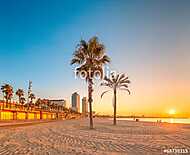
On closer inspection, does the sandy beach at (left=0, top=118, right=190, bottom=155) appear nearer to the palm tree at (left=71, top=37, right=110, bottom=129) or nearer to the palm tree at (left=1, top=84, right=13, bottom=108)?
the palm tree at (left=71, top=37, right=110, bottom=129)

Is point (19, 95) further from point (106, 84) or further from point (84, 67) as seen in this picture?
point (84, 67)

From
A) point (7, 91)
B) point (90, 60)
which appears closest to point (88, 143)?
point (90, 60)

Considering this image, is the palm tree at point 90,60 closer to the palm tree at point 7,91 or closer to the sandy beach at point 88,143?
the sandy beach at point 88,143

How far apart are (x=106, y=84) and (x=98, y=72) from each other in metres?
13.1

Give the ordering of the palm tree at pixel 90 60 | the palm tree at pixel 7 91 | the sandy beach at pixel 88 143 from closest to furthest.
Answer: the sandy beach at pixel 88 143
the palm tree at pixel 90 60
the palm tree at pixel 7 91

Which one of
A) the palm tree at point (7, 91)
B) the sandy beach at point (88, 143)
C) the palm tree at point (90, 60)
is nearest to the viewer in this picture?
the sandy beach at point (88, 143)

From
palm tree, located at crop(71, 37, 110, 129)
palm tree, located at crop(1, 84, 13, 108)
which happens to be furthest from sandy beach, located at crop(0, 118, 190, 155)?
palm tree, located at crop(1, 84, 13, 108)

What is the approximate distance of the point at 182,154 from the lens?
12453mm

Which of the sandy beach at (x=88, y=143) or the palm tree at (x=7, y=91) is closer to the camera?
the sandy beach at (x=88, y=143)

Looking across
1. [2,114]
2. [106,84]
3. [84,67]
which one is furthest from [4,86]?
[84,67]

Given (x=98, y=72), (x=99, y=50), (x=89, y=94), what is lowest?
(x=89, y=94)

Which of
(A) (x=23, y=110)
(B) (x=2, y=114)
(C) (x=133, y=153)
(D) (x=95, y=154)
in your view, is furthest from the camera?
(A) (x=23, y=110)

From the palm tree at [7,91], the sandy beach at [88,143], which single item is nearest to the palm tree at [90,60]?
the sandy beach at [88,143]

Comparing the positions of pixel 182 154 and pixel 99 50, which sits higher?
pixel 99 50
